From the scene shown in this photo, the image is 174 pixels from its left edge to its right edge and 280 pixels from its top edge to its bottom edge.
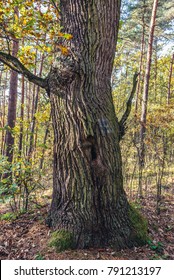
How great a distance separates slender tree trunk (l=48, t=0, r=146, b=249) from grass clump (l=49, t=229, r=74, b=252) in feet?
0.21

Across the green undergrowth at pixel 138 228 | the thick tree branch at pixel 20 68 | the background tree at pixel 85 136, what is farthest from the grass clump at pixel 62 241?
the thick tree branch at pixel 20 68

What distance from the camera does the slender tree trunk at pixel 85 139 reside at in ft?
8.88

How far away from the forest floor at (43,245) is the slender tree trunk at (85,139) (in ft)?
0.49

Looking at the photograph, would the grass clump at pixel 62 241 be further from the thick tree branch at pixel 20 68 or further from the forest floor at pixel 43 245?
the thick tree branch at pixel 20 68

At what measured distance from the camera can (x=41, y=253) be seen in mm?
2600

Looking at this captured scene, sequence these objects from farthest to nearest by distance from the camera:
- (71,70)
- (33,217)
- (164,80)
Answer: (164,80) → (33,217) → (71,70)

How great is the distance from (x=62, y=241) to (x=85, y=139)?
1347 mm

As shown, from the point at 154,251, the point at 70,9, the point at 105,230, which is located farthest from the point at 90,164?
the point at 70,9

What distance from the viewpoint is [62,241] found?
8.77 ft

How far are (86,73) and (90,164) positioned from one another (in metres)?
1.20

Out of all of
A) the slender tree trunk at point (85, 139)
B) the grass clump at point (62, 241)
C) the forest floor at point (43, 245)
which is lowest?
the forest floor at point (43, 245)

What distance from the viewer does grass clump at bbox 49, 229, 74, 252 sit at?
2.65 metres

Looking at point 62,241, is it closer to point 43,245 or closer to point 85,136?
point 43,245
